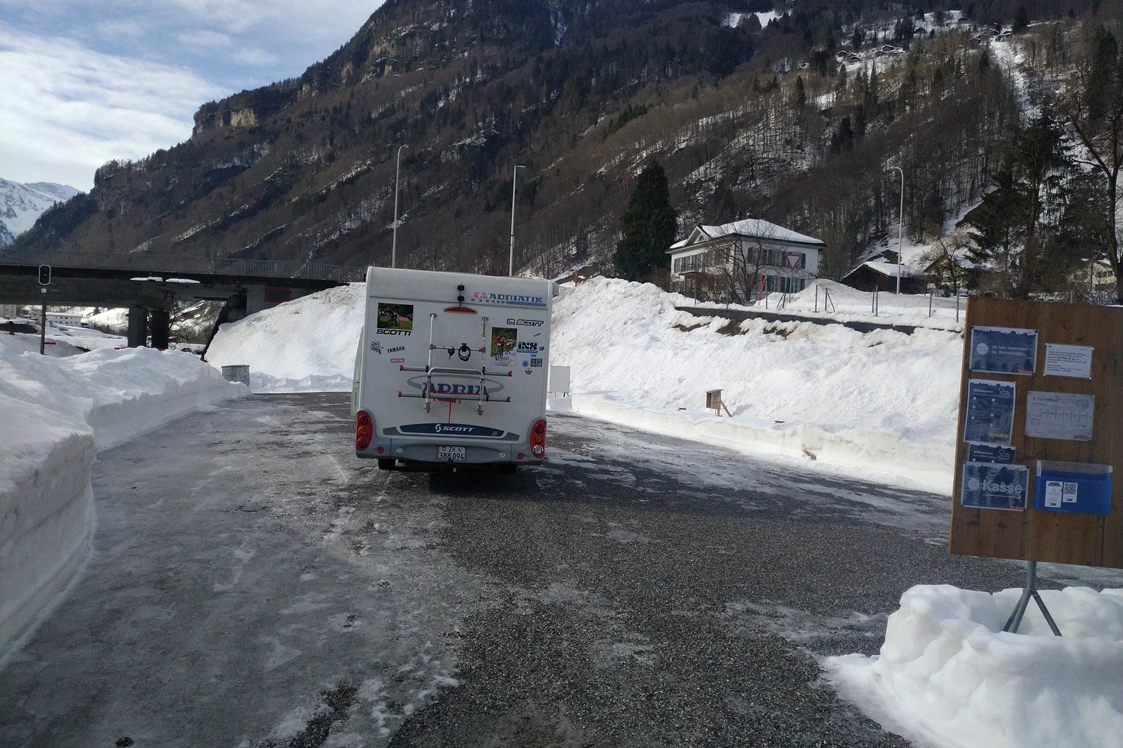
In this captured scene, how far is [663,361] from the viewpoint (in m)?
32.4

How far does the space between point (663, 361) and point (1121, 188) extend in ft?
74.4

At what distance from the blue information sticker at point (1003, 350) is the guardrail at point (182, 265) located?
59.7 m

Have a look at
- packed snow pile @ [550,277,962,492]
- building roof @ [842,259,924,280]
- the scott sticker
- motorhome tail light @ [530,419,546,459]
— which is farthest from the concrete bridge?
motorhome tail light @ [530,419,546,459]

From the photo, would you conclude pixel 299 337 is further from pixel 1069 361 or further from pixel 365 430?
pixel 1069 361

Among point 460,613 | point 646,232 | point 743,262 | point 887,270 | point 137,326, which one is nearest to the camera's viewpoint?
point 460,613

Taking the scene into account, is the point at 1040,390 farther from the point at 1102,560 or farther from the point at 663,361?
the point at 663,361

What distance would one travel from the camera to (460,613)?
5973mm

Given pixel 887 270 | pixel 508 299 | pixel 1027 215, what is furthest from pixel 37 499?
pixel 887 270

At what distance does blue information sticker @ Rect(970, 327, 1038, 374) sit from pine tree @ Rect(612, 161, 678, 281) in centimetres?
5898

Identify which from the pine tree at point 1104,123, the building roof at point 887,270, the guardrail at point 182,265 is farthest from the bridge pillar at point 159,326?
the building roof at point 887,270

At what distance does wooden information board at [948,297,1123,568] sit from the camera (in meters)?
4.71

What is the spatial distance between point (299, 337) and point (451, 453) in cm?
4285

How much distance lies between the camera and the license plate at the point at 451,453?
10.8 m

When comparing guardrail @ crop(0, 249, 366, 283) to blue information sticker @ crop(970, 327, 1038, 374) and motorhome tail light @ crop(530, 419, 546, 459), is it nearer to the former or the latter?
motorhome tail light @ crop(530, 419, 546, 459)
